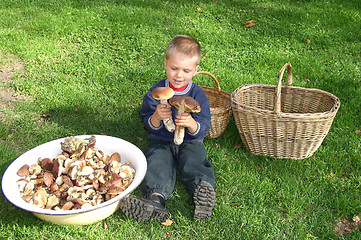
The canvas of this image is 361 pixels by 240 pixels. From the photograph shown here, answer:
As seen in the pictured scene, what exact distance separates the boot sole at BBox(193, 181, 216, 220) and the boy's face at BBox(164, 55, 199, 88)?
975 millimetres

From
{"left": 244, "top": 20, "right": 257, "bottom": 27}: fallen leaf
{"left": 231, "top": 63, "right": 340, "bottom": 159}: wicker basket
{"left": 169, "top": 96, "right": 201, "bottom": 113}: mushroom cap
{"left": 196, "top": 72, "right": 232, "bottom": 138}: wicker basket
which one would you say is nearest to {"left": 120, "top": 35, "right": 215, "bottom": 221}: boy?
{"left": 169, "top": 96, "right": 201, "bottom": 113}: mushroom cap

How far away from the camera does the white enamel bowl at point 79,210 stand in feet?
7.87

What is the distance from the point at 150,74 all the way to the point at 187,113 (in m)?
2.08

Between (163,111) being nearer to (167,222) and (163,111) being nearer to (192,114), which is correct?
(192,114)

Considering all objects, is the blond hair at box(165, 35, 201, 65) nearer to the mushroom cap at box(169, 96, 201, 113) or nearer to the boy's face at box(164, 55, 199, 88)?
the boy's face at box(164, 55, 199, 88)

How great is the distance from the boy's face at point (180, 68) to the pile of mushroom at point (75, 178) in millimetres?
882

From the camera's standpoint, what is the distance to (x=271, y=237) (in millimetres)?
2688

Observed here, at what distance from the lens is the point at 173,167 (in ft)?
10.7

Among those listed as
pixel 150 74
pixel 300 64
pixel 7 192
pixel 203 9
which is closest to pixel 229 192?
pixel 7 192

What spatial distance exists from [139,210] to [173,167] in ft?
2.25

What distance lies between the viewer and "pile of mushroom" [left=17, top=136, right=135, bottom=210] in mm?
2590

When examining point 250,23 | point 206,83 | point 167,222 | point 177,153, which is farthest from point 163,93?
point 250,23

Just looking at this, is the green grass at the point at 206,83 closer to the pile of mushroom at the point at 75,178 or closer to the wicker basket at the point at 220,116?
the wicker basket at the point at 220,116

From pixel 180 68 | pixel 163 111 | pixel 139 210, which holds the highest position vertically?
pixel 180 68
